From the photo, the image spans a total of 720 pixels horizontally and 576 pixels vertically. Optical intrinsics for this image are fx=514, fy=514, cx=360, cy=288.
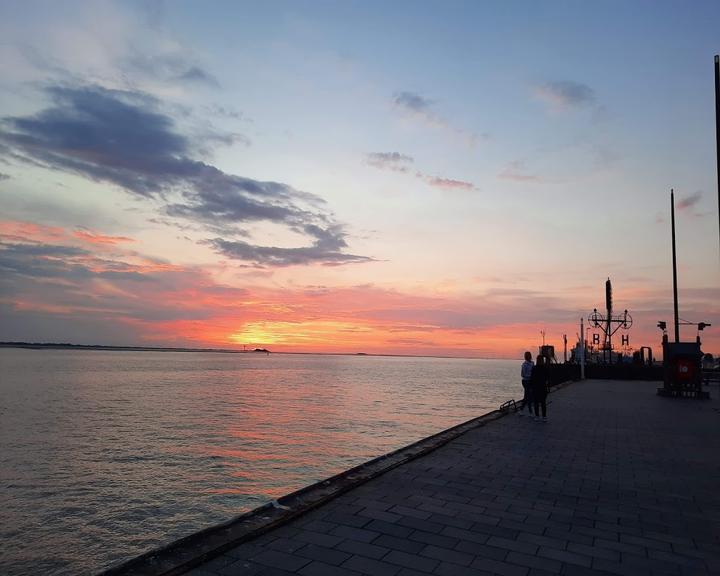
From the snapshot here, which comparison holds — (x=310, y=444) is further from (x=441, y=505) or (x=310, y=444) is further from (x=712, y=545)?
(x=712, y=545)

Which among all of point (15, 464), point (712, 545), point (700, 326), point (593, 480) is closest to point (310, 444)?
point (15, 464)

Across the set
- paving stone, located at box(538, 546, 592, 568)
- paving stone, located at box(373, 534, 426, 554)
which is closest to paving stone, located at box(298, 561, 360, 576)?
paving stone, located at box(373, 534, 426, 554)

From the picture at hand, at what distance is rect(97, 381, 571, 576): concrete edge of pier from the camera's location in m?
4.43

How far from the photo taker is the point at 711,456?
999cm

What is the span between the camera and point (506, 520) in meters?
5.94

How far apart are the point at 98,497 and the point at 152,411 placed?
17.9m

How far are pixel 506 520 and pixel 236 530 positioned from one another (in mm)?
3039

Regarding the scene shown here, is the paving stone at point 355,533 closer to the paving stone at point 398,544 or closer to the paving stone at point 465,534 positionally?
the paving stone at point 398,544

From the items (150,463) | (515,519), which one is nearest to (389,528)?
(515,519)

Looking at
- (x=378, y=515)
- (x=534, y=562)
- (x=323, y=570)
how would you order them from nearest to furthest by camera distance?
(x=323, y=570), (x=534, y=562), (x=378, y=515)

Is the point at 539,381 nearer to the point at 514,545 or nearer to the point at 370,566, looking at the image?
the point at 514,545

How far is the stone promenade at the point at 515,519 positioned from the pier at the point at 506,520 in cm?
2

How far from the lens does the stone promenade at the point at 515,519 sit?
4.69 m

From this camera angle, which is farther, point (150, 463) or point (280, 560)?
point (150, 463)
